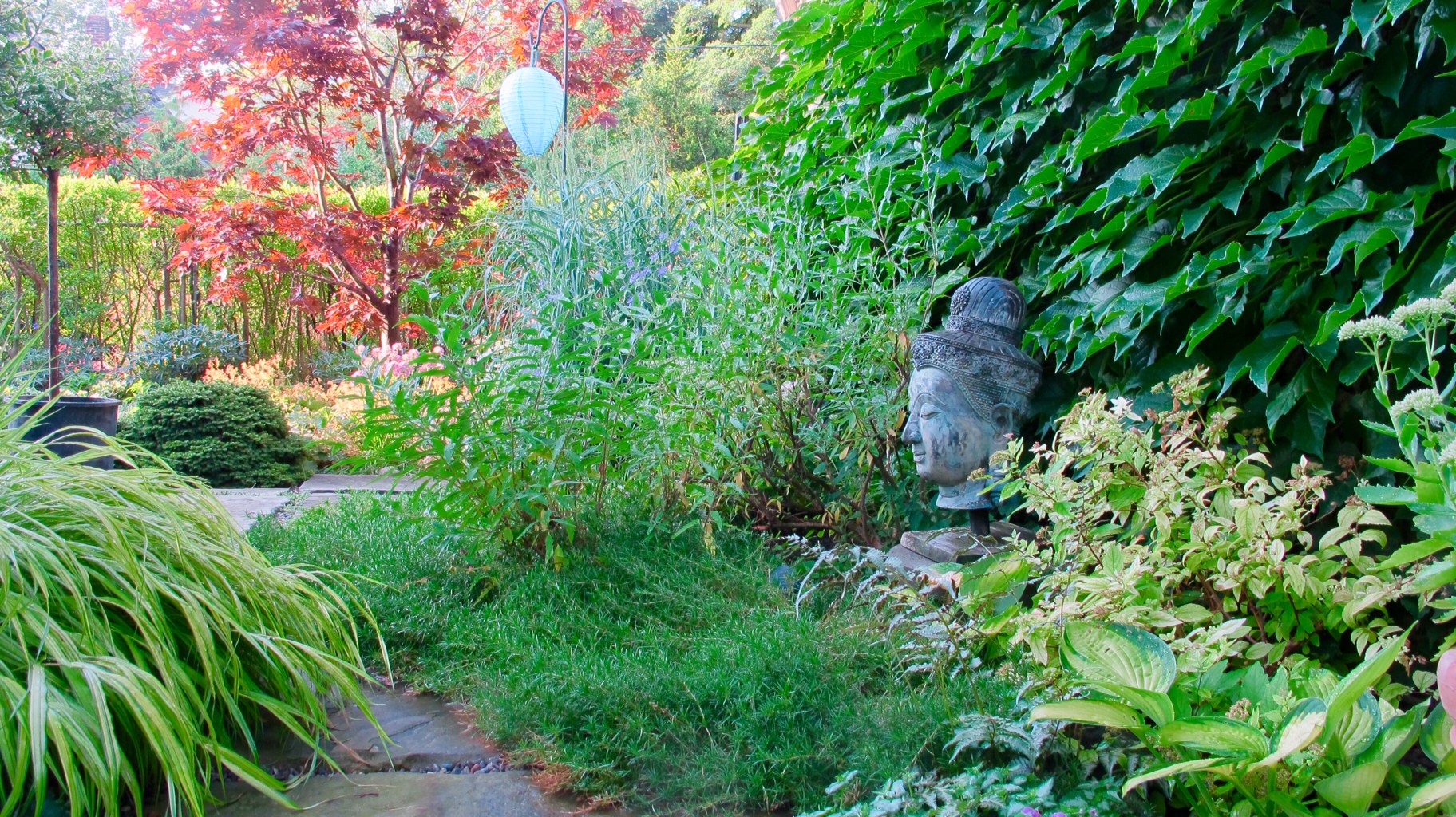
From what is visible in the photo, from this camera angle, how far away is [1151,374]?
229 centimetres

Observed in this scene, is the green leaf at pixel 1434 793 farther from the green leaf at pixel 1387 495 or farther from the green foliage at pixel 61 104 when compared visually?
the green foliage at pixel 61 104

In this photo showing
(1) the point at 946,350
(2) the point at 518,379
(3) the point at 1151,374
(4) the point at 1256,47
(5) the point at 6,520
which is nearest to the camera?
(5) the point at 6,520

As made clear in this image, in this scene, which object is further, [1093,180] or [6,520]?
[1093,180]

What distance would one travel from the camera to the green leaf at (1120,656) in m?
1.39

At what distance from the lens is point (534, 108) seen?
5203 mm

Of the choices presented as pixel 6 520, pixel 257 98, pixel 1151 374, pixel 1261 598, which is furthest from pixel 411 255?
pixel 1261 598

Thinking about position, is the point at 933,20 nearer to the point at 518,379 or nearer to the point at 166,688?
the point at 518,379

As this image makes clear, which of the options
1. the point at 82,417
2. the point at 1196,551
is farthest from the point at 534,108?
the point at 1196,551

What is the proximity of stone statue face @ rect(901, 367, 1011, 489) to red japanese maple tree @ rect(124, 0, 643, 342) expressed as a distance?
532 cm

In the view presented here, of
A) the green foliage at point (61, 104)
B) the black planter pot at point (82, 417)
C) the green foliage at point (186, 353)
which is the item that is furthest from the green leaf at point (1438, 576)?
the green foliage at point (186, 353)

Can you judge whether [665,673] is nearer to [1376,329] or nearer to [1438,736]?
[1438,736]

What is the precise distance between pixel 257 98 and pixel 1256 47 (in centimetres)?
746

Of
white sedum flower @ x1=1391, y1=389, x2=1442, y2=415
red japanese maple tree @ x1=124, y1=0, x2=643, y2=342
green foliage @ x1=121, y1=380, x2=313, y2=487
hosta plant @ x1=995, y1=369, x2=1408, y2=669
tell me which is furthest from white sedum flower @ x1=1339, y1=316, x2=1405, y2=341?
red japanese maple tree @ x1=124, y1=0, x2=643, y2=342

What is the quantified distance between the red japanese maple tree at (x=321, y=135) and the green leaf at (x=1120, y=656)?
20.7 feet
